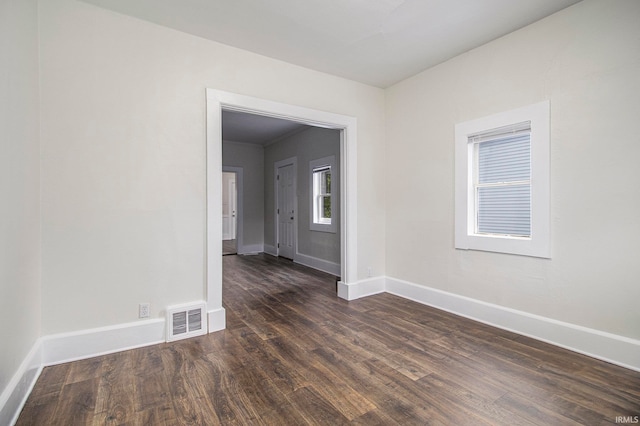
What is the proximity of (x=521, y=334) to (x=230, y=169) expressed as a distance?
22.1ft

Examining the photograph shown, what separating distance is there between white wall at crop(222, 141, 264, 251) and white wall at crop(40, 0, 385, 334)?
4782mm

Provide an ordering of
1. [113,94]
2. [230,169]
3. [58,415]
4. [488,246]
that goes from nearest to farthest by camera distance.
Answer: [58,415] → [113,94] → [488,246] → [230,169]

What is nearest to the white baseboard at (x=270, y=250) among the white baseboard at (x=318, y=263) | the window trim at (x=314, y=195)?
the white baseboard at (x=318, y=263)

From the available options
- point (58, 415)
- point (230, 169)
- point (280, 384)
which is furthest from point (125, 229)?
point (230, 169)

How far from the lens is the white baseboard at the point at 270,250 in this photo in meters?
7.55

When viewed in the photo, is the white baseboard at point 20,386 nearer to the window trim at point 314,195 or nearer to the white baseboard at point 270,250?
the window trim at point 314,195

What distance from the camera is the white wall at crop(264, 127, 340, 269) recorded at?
5.46 m

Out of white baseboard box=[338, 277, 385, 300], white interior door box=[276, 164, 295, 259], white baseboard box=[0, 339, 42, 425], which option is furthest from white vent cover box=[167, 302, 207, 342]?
white interior door box=[276, 164, 295, 259]

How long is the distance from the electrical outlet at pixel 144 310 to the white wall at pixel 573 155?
2987 mm

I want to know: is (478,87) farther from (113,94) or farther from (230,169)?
(230,169)

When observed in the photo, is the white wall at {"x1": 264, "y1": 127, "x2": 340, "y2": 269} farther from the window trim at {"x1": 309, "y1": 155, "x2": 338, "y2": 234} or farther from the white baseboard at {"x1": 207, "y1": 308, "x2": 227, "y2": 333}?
the white baseboard at {"x1": 207, "y1": 308, "x2": 227, "y2": 333}

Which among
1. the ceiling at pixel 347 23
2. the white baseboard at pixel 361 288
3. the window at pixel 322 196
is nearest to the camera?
the ceiling at pixel 347 23

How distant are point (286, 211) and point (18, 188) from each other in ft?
17.7

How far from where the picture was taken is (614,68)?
227cm
